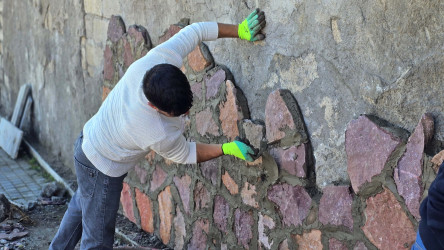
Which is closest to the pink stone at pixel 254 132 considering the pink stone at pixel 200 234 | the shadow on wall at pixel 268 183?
the shadow on wall at pixel 268 183

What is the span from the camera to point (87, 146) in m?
3.21

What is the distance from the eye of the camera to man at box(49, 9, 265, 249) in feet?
9.00

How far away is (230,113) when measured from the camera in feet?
10.5

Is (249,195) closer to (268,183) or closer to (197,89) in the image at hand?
(268,183)

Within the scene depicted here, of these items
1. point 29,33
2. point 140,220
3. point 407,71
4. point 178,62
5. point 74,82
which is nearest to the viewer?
point 407,71

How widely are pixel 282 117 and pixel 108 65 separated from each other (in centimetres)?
194

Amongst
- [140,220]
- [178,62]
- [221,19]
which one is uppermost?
[221,19]

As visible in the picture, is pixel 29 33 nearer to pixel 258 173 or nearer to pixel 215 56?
pixel 215 56

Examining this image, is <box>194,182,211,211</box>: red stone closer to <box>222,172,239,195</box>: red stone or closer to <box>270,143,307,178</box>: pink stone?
<box>222,172,239,195</box>: red stone

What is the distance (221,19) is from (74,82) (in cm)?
241

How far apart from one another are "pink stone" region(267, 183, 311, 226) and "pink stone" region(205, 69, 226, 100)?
0.65 m

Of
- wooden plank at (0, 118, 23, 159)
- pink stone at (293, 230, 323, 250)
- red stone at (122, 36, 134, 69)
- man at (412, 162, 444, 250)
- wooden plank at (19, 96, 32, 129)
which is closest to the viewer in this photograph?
man at (412, 162, 444, 250)

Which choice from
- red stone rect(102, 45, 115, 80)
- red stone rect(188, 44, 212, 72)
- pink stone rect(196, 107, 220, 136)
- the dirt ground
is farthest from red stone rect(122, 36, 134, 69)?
the dirt ground

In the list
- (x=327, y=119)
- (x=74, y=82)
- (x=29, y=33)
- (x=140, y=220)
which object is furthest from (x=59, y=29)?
(x=327, y=119)
